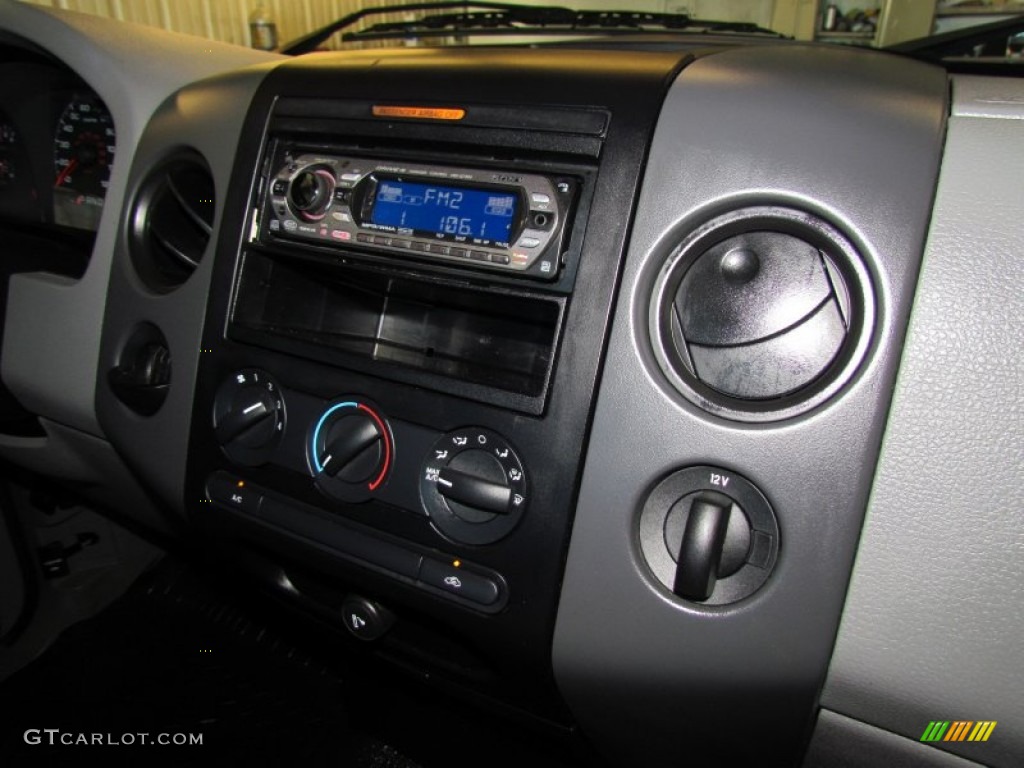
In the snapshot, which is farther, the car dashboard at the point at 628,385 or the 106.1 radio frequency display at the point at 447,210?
the 106.1 radio frequency display at the point at 447,210

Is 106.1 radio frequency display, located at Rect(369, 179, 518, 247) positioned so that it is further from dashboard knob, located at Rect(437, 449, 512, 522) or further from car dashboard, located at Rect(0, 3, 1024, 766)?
dashboard knob, located at Rect(437, 449, 512, 522)

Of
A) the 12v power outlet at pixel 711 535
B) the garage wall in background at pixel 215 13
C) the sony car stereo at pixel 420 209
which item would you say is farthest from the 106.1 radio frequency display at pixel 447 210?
the garage wall in background at pixel 215 13

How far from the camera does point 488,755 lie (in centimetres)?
82

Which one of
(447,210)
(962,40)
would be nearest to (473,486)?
(447,210)

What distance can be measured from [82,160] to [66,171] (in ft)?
0.12

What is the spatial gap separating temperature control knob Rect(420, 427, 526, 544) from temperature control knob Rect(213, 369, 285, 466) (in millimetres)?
175

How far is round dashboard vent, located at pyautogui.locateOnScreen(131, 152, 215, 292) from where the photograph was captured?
79 centimetres

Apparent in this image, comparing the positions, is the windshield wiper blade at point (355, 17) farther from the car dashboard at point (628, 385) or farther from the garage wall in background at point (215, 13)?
the garage wall in background at point (215, 13)

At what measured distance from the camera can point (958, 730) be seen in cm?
45

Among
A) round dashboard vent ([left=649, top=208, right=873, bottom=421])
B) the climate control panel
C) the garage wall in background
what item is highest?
the garage wall in background

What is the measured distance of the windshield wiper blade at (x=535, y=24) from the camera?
0.94 m

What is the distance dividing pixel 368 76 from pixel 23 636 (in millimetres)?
1005

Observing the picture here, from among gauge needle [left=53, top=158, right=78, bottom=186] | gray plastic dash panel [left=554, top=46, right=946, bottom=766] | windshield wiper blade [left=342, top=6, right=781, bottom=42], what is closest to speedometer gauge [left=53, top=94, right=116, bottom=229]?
Answer: gauge needle [left=53, top=158, right=78, bottom=186]

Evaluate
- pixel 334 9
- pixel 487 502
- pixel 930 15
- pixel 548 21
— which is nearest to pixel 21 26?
pixel 548 21
